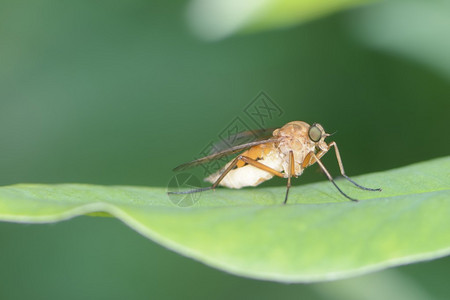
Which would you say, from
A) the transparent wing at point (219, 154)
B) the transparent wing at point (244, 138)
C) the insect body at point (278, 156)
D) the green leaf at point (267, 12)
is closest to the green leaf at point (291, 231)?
the transparent wing at point (219, 154)

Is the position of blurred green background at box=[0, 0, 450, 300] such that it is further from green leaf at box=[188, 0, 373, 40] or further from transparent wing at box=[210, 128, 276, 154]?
transparent wing at box=[210, 128, 276, 154]

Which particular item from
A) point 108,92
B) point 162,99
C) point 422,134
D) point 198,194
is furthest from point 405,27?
point 108,92

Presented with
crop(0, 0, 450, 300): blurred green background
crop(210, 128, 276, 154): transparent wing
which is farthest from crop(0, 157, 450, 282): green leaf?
crop(0, 0, 450, 300): blurred green background

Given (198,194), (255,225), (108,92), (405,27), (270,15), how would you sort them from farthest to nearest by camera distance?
(108,92) → (405,27) → (270,15) → (198,194) → (255,225)

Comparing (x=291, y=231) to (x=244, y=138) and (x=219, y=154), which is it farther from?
(x=244, y=138)

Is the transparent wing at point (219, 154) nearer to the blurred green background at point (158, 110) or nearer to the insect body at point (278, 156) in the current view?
the insect body at point (278, 156)

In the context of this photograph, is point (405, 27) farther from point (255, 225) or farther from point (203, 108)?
point (255, 225)
